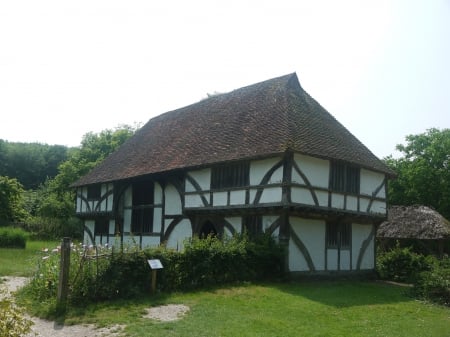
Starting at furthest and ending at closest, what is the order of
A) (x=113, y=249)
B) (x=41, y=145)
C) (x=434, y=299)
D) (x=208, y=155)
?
(x=41, y=145)
(x=208, y=155)
(x=434, y=299)
(x=113, y=249)

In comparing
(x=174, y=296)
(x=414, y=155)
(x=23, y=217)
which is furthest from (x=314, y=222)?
(x=23, y=217)

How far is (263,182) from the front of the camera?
57.5 feet

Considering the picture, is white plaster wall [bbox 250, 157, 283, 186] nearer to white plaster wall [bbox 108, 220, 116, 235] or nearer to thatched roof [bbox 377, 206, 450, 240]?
white plaster wall [bbox 108, 220, 116, 235]

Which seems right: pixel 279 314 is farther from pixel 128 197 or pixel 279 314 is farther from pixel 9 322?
pixel 128 197

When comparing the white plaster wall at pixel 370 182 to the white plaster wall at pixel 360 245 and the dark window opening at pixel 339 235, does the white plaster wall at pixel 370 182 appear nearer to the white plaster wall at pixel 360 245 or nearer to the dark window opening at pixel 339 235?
the white plaster wall at pixel 360 245

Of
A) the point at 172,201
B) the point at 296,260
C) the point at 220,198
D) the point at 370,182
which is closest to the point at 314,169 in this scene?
the point at 296,260

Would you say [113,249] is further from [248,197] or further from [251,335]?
[248,197]

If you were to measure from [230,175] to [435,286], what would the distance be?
807cm

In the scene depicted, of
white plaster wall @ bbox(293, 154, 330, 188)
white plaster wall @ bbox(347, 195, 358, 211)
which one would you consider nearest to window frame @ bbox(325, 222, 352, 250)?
white plaster wall @ bbox(347, 195, 358, 211)

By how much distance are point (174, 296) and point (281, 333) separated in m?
4.03

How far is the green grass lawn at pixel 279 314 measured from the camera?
961cm

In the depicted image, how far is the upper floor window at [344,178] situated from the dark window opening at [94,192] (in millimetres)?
13796

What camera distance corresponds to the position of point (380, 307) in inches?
515

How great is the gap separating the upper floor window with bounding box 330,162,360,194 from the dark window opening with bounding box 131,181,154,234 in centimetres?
875
